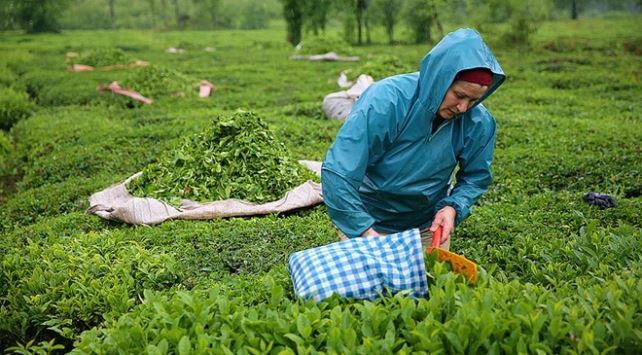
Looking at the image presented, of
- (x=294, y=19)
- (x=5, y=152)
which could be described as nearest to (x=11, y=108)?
(x=5, y=152)

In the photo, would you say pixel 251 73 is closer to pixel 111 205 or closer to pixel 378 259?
pixel 111 205

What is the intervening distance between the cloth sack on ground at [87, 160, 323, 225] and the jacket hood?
2.60 meters

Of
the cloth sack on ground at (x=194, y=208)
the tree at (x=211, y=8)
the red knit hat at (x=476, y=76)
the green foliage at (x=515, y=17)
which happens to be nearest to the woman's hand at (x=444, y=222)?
the red knit hat at (x=476, y=76)

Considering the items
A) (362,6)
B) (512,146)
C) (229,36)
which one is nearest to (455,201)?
(512,146)

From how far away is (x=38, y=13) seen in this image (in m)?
34.8

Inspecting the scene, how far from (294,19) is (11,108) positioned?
56.4 ft

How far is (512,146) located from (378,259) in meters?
5.32

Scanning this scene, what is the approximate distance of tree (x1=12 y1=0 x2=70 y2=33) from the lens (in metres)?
34.4

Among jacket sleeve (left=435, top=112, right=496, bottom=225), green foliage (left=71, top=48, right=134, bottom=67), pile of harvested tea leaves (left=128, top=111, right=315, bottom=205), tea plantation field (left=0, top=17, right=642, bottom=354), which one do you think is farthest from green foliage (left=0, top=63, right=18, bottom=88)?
jacket sleeve (left=435, top=112, right=496, bottom=225)

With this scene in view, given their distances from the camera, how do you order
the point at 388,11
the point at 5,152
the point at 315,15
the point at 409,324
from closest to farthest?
the point at 409,324 → the point at 5,152 → the point at 388,11 → the point at 315,15

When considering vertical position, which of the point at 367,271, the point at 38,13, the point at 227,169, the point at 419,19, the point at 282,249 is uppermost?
the point at 38,13

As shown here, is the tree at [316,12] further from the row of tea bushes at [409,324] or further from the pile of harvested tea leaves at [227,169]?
the row of tea bushes at [409,324]

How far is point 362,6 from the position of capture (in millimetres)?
28000

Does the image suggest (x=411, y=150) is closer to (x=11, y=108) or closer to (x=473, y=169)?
(x=473, y=169)
